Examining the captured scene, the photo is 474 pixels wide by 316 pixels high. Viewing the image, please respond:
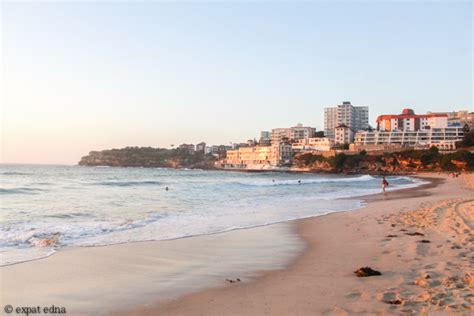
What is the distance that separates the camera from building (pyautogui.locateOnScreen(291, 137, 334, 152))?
426 ft

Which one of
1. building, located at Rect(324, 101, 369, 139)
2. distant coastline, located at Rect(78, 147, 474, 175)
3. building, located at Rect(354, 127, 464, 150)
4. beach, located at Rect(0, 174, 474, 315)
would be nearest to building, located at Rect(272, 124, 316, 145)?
building, located at Rect(324, 101, 369, 139)

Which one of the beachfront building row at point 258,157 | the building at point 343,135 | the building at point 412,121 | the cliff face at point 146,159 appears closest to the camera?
the building at point 412,121

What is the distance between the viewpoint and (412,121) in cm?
11931

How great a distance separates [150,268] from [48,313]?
2.18 meters

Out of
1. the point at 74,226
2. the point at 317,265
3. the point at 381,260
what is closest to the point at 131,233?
the point at 74,226

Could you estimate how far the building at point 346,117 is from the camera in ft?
505

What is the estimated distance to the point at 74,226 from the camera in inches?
425

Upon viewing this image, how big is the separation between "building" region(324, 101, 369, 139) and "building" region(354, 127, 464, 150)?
→ 35877 millimetres

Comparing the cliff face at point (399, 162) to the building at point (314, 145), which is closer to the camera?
the cliff face at point (399, 162)

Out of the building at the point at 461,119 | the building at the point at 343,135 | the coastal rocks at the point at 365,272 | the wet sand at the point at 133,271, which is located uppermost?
the building at the point at 461,119

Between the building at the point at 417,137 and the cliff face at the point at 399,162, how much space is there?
16414 millimetres

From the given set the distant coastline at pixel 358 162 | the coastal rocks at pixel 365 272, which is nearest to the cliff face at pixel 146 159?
the distant coastline at pixel 358 162

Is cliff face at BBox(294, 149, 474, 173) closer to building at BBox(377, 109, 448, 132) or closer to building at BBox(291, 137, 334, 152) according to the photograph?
building at BBox(291, 137, 334, 152)

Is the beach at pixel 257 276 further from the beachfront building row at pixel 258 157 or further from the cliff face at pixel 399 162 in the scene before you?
the beachfront building row at pixel 258 157
